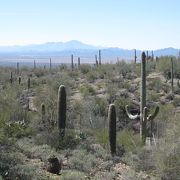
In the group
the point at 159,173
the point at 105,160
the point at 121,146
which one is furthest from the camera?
the point at 121,146

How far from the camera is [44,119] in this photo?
24141 mm

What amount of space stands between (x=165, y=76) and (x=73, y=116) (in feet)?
49.8

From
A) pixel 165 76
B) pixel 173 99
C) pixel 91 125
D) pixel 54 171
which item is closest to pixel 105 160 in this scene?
pixel 54 171

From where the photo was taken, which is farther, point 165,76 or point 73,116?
point 165,76

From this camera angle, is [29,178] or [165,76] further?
[165,76]

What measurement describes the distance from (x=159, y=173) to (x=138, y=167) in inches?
63.6

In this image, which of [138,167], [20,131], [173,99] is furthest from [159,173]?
[173,99]

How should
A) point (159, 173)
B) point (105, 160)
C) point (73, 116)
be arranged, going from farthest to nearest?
point (73, 116), point (105, 160), point (159, 173)

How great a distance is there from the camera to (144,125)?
21.2m

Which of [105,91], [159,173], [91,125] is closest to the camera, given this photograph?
[159,173]

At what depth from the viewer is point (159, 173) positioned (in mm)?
15906

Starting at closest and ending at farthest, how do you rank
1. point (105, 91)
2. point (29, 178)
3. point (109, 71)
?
point (29, 178)
point (105, 91)
point (109, 71)

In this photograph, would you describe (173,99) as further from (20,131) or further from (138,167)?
(138,167)

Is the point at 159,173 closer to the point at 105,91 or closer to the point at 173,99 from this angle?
the point at 173,99
